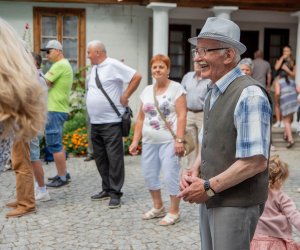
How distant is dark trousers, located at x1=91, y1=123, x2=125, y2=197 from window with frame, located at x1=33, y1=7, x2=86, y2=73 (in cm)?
609

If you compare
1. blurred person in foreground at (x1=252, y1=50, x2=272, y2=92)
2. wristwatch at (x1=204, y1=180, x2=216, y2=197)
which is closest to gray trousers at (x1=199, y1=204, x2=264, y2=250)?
wristwatch at (x1=204, y1=180, x2=216, y2=197)

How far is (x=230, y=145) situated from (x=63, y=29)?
9.61m

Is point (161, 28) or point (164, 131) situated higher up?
point (161, 28)

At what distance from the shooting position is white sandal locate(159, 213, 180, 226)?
479 centimetres

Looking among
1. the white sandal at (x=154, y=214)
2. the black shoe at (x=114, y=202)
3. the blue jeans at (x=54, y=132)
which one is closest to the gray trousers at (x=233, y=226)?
the white sandal at (x=154, y=214)

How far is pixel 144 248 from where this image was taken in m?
4.17

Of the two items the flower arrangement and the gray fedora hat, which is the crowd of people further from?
the flower arrangement

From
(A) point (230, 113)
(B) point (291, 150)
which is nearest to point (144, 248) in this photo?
(A) point (230, 113)

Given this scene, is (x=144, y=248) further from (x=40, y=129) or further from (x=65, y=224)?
(x=40, y=129)

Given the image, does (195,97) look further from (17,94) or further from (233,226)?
(17,94)

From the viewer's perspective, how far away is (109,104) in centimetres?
541

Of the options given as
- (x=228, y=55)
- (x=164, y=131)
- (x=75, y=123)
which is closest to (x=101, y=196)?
(x=164, y=131)

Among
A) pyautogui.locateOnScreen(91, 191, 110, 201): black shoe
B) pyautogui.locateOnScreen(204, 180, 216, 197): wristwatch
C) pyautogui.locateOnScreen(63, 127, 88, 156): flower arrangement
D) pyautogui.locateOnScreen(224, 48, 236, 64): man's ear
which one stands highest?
pyautogui.locateOnScreen(224, 48, 236, 64): man's ear

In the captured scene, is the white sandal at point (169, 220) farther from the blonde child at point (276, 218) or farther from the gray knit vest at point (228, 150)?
the gray knit vest at point (228, 150)
